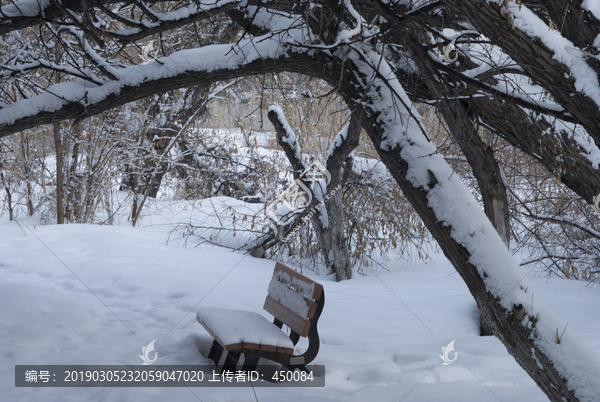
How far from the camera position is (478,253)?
2383mm

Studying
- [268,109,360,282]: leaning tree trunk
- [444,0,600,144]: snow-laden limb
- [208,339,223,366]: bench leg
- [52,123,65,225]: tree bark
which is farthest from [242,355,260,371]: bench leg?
[52,123,65,225]: tree bark

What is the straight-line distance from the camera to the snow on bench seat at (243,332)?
A: 8.77 ft

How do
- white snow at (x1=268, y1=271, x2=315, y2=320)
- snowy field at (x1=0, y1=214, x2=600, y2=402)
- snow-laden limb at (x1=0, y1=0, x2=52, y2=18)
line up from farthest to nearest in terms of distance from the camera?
1. white snow at (x1=268, y1=271, x2=315, y2=320)
2. snow-laden limb at (x1=0, y1=0, x2=52, y2=18)
3. snowy field at (x1=0, y1=214, x2=600, y2=402)

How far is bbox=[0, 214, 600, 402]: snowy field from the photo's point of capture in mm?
2631

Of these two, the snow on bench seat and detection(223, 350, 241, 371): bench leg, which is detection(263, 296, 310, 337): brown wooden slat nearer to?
the snow on bench seat

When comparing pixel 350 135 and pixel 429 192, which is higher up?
pixel 350 135

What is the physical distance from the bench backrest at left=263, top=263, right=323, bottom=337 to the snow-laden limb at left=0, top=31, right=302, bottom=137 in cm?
143

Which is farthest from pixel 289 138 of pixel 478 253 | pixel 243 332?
pixel 478 253

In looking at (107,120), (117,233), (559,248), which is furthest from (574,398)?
(107,120)

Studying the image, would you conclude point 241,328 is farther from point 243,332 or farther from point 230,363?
point 230,363

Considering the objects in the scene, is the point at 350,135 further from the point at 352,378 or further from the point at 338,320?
the point at 352,378

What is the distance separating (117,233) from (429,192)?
204 inches

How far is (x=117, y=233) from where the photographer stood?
656 cm

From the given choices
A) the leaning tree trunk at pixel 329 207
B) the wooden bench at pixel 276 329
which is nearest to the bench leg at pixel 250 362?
the wooden bench at pixel 276 329
